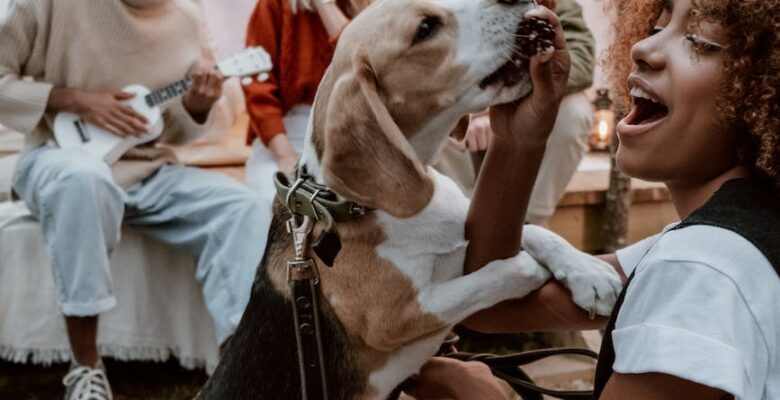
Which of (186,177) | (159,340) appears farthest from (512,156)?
(159,340)

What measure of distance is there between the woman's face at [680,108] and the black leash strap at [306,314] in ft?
1.55

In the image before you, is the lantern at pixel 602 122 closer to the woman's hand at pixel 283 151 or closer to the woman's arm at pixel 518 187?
the woman's hand at pixel 283 151

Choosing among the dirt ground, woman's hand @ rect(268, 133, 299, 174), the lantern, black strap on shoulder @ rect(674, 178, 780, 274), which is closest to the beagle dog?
black strap on shoulder @ rect(674, 178, 780, 274)

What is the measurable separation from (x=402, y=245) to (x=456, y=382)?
246 mm

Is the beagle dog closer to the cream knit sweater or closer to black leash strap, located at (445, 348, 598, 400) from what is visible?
black leash strap, located at (445, 348, 598, 400)

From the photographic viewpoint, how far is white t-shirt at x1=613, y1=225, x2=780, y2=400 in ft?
2.85

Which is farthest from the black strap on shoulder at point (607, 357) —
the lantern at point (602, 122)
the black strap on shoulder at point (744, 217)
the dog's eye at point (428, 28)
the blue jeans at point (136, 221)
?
the lantern at point (602, 122)

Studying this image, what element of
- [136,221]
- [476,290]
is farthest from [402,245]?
[136,221]

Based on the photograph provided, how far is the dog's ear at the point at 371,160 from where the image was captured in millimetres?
1220

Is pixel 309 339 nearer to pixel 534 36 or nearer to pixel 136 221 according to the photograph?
pixel 534 36

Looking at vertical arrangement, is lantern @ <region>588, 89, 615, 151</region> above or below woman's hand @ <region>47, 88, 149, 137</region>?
below

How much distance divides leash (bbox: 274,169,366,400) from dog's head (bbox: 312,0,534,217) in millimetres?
48

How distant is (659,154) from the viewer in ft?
3.43

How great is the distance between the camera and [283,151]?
2994mm
